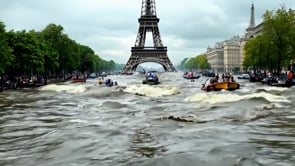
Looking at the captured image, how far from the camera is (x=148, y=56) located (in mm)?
165750

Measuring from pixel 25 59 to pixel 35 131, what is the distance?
51.7 metres

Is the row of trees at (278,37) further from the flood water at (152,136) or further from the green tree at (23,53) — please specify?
the flood water at (152,136)

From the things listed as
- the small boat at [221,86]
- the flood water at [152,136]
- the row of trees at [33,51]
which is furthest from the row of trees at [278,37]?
the flood water at [152,136]

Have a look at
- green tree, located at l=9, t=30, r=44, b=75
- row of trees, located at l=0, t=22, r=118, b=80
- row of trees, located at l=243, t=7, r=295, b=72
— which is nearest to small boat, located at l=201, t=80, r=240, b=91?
row of trees, located at l=0, t=22, r=118, b=80

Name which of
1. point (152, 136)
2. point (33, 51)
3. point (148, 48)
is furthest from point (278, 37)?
point (148, 48)

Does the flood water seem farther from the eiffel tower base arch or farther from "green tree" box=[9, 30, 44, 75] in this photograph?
the eiffel tower base arch

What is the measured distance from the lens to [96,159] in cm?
1577

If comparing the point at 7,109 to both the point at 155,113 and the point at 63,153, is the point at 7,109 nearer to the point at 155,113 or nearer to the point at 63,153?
the point at 155,113

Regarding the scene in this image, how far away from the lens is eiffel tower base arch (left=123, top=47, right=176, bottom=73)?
538ft

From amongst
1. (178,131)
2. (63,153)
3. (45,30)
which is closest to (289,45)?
(45,30)

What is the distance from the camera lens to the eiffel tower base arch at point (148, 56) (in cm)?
16412

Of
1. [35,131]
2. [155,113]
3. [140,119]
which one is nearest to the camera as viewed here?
[35,131]

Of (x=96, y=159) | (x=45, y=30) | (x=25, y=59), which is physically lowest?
(x=96, y=159)

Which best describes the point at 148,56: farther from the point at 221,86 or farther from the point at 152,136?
the point at 152,136
